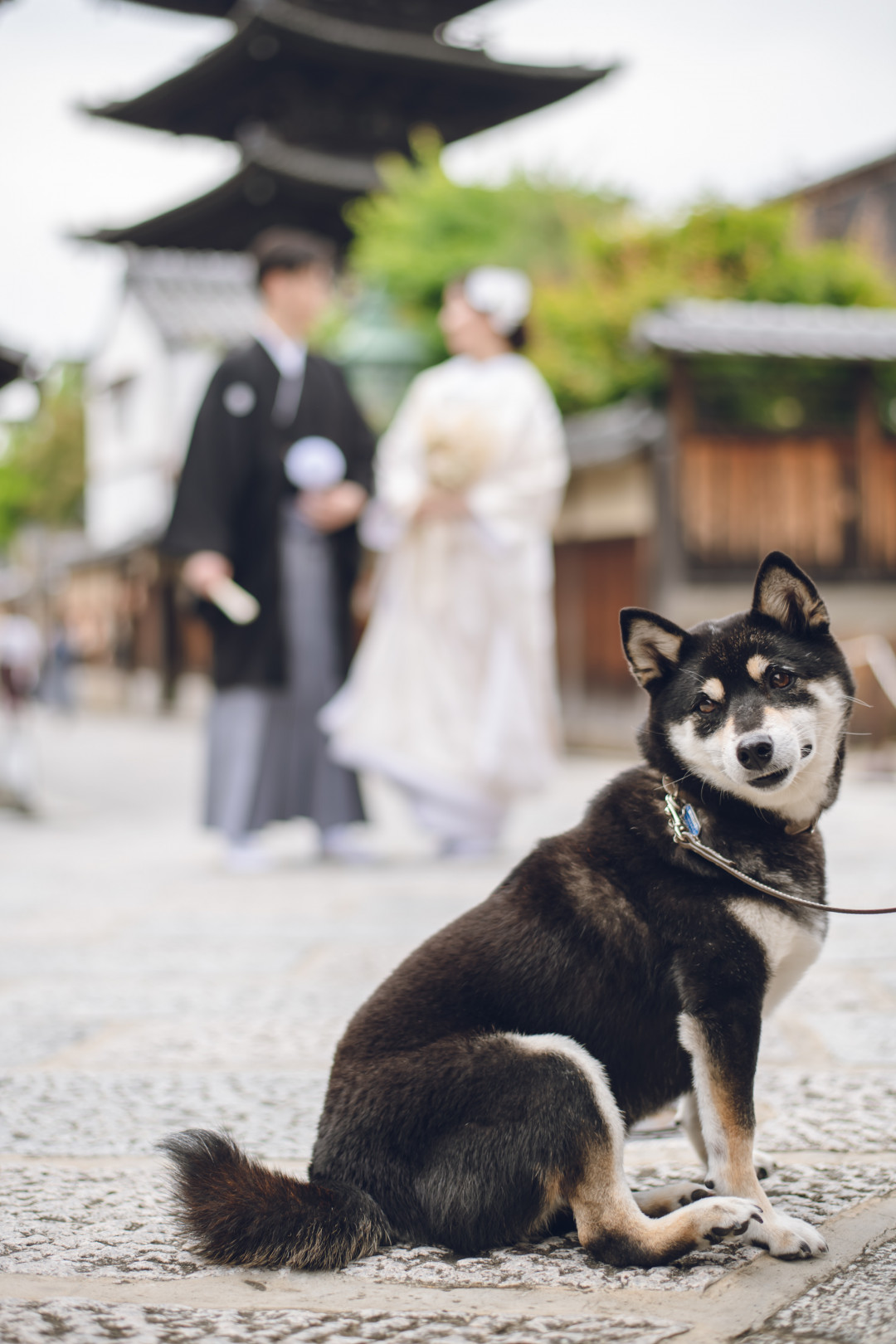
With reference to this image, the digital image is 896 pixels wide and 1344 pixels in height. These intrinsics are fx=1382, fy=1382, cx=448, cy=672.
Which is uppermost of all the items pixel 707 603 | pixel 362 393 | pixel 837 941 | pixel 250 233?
pixel 250 233

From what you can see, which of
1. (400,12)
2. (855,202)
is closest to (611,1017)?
(855,202)

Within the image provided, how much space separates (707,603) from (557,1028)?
7.77 meters

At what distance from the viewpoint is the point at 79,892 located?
496 cm

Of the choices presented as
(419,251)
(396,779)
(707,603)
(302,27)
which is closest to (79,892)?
(396,779)

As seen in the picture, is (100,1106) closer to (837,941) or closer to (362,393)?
(837,941)

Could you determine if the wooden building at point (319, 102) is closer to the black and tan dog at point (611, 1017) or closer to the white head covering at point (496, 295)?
the white head covering at point (496, 295)

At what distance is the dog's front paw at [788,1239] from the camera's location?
1.70 metres

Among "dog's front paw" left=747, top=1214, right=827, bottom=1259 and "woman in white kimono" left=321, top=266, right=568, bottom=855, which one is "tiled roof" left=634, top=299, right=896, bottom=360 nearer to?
"woman in white kimono" left=321, top=266, right=568, bottom=855

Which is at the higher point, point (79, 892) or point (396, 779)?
point (396, 779)

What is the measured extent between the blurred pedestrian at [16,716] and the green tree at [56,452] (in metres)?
17.6

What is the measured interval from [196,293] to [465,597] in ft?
71.9

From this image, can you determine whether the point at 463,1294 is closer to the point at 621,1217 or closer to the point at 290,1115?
the point at 621,1217

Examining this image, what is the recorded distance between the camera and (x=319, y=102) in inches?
805

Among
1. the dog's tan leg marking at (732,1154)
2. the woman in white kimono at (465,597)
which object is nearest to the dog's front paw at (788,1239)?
the dog's tan leg marking at (732,1154)
